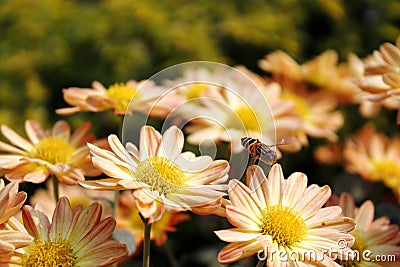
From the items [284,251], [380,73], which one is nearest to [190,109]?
[380,73]

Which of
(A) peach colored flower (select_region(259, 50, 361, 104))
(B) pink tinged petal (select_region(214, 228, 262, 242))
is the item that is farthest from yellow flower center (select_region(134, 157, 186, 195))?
(A) peach colored flower (select_region(259, 50, 361, 104))

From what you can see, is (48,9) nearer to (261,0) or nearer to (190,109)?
(261,0)

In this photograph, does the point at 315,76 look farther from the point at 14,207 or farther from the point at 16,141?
the point at 14,207

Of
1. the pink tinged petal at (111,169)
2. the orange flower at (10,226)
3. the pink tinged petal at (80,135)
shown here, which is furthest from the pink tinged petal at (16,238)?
the pink tinged petal at (80,135)

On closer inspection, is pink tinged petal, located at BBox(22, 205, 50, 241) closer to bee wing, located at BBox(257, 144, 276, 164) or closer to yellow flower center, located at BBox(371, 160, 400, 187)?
bee wing, located at BBox(257, 144, 276, 164)

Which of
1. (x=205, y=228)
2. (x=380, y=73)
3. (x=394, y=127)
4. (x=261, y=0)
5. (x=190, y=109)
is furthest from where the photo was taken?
(x=261, y=0)
